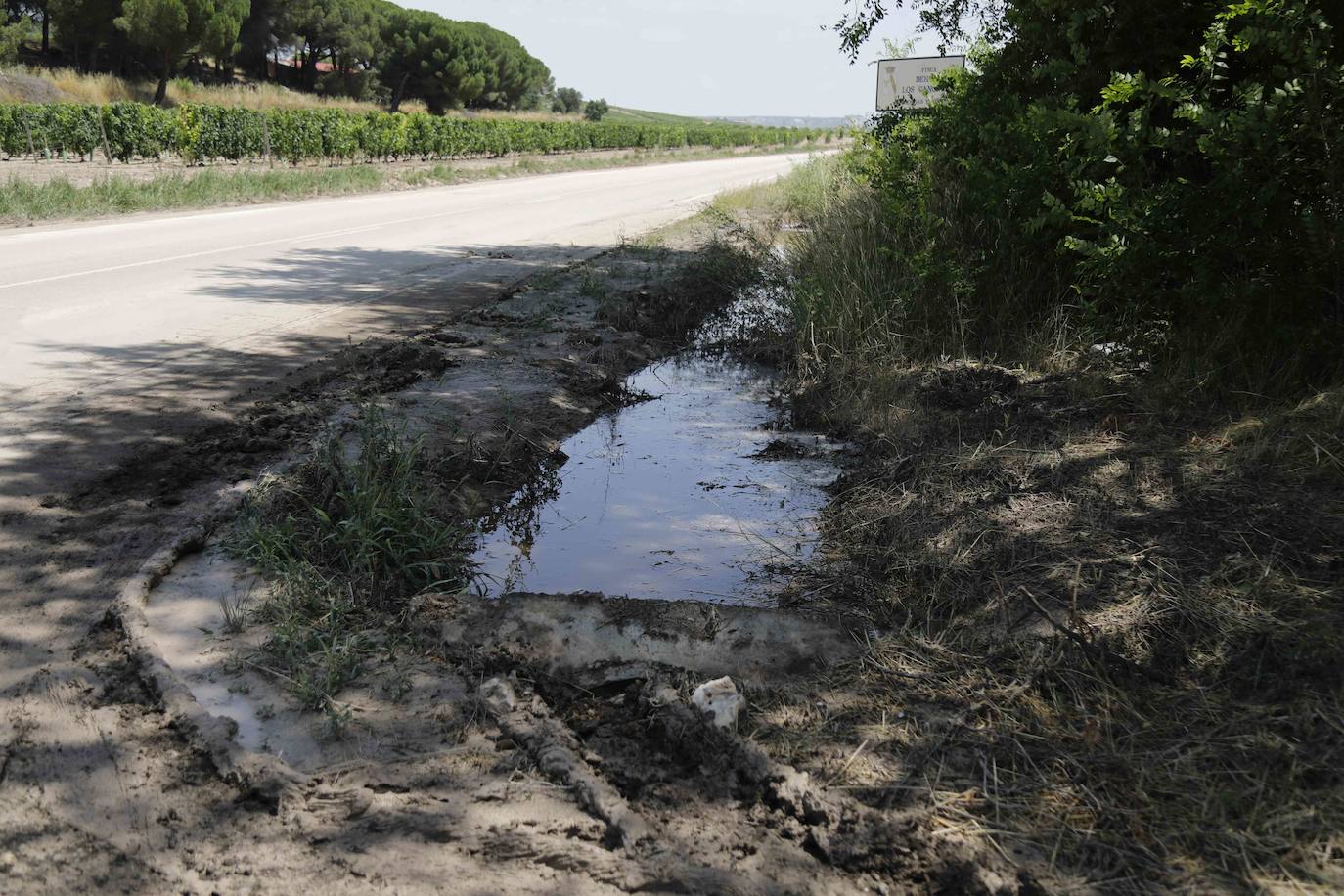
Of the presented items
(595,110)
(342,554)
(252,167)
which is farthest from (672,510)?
(595,110)

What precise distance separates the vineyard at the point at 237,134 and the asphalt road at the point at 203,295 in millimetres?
10090

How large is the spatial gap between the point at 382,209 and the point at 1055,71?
1450 centimetres

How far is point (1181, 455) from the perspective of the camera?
454 centimetres

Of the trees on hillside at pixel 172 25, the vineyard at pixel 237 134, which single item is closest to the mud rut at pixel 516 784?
the vineyard at pixel 237 134

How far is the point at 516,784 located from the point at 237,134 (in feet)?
99.6

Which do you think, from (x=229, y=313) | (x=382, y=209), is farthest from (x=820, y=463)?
(x=382, y=209)

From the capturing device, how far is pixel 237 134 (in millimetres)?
28719

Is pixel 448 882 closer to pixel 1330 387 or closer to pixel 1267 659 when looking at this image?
pixel 1267 659

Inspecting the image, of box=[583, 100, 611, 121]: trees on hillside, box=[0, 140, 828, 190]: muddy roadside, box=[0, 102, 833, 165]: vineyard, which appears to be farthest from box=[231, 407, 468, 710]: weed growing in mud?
box=[583, 100, 611, 121]: trees on hillside

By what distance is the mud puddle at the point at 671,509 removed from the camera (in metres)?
4.40

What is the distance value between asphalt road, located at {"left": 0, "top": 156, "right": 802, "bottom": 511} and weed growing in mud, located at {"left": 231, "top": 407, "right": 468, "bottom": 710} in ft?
4.11

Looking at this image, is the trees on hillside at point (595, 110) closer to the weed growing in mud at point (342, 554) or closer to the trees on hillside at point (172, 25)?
the trees on hillside at point (172, 25)

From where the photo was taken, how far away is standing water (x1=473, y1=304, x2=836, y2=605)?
4402 millimetres

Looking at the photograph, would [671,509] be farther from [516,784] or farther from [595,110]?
[595,110]
